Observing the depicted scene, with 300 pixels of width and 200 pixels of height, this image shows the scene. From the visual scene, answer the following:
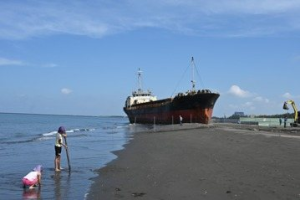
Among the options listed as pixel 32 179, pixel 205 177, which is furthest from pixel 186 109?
pixel 32 179

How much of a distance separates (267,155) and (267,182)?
200 inches

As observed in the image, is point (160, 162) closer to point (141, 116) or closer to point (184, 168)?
point (184, 168)

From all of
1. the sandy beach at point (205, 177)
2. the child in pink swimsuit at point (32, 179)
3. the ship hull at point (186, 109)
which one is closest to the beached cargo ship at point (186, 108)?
the ship hull at point (186, 109)

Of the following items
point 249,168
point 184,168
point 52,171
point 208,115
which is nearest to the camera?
point 249,168

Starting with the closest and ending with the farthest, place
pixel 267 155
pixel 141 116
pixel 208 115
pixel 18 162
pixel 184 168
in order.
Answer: pixel 184 168, pixel 267 155, pixel 18 162, pixel 208 115, pixel 141 116

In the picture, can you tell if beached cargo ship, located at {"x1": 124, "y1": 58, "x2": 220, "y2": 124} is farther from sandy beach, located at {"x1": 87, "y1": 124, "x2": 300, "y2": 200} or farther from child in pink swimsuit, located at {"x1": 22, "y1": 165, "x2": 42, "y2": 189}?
child in pink swimsuit, located at {"x1": 22, "y1": 165, "x2": 42, "y2": 189}

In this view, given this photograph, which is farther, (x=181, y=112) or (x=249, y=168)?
(x=181, y=112)

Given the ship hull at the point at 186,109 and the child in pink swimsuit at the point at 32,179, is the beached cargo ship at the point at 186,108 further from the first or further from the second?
the child in pink swimsuit at the point at 32,179

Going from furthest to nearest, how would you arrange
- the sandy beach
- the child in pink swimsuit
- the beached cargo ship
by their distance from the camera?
the beached cargo ship → the child in pink swimsuit → the sandy beach

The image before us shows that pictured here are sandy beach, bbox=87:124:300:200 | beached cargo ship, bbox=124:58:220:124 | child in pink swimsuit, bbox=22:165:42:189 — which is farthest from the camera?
beached cargo ship, bbox=124:58:220:124

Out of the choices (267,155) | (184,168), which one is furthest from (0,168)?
(267,155)

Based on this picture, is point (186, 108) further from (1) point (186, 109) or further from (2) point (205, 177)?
(2) point (205, 177)

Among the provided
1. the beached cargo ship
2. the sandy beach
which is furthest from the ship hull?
the sandy beach

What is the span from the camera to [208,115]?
49.4 metres
